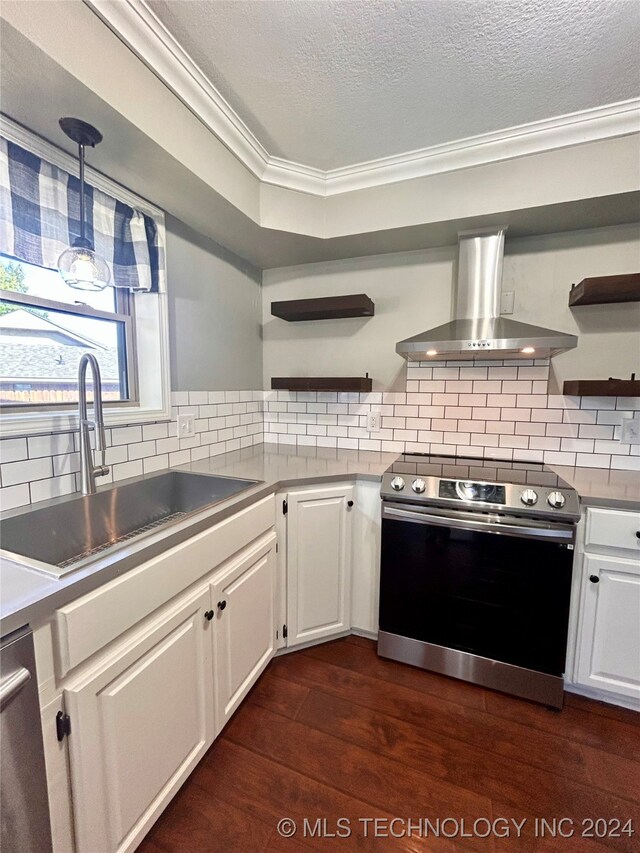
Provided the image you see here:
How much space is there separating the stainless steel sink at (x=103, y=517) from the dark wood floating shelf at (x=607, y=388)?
64.7 inches

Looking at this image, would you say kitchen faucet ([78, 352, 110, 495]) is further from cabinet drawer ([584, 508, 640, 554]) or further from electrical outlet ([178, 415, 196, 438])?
cabinet drawer ([584, 508, 640, 554])

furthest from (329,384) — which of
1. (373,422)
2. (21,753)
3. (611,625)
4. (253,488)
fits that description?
(21,753)

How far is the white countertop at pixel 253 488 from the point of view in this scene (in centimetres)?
73

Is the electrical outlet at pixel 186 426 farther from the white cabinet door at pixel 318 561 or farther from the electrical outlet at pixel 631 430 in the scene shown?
the electrical outlet at pixel 631 430

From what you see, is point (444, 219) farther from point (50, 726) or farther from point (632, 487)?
point (50, 726)

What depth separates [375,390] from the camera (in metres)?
2.33

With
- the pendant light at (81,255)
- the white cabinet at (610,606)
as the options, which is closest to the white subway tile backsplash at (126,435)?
the pendant light at (81,255)

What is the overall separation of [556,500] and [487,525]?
0.29 m

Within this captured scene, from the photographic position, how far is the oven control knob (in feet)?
4.80

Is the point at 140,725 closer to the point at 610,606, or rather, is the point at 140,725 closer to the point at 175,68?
the point at 610,606

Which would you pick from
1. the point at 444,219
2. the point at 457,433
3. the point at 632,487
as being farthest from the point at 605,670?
the point at 444,219

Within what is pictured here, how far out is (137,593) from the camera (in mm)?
939

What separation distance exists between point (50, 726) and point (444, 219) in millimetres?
2298

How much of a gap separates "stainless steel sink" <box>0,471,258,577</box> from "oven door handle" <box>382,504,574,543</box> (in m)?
0.71
